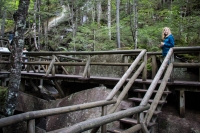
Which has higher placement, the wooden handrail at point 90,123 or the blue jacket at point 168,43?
the blue jacket at point 168,43

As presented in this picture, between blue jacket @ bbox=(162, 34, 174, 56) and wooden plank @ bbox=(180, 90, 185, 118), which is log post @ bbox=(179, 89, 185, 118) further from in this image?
blue jacket @ bbox=(162, 34, 174, 56)

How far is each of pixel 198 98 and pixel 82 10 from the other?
68.3 ft

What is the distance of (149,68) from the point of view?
7371mm

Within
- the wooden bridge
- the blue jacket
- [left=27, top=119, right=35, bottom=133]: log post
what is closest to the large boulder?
the wooden bridge

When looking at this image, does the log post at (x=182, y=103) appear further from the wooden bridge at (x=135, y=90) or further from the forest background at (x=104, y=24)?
the forest background at (x=104, y=24)

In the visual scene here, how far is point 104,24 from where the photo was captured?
24.1 meters

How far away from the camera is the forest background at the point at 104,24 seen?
11.3 m

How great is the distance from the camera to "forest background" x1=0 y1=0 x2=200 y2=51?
1134 cm

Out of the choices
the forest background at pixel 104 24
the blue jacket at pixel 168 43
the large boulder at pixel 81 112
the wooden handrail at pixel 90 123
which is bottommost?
the large boulder at pixel 81 112

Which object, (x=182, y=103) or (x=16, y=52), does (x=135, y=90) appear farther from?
(x=16, y=52)

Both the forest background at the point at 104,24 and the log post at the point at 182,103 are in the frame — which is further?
the forest background at the point at 104,24

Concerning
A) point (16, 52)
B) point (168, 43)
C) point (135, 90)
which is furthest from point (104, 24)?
point (135, 90)

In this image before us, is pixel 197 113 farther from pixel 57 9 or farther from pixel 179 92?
pixel 57 9

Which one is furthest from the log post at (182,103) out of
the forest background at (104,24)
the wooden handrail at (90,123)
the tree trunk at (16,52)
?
the tree trunk at (16,52)
